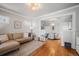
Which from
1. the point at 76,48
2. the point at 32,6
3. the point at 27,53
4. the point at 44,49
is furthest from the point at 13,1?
the point at 76,48

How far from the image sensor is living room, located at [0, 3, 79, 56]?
1596 mm

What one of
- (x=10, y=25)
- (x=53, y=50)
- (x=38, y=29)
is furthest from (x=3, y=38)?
(x=53, y=50)

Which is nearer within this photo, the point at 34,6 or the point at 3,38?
the point at 3,38

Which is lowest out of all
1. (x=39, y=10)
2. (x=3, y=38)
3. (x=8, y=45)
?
(x=8, y=45)

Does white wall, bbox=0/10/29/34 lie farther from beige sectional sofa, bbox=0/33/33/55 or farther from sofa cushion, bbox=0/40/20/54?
sofa cushion, bbox=0/40/20/54

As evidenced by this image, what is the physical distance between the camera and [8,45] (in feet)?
5.13

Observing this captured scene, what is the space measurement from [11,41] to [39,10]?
43.7 inches

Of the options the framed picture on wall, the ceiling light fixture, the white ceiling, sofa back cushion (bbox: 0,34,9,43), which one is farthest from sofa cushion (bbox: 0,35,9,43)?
the ceiling light fixture

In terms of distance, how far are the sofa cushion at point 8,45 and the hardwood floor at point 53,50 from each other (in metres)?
0.56

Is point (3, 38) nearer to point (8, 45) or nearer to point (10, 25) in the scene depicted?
point (8, 45)

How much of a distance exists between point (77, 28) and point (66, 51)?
67 cm

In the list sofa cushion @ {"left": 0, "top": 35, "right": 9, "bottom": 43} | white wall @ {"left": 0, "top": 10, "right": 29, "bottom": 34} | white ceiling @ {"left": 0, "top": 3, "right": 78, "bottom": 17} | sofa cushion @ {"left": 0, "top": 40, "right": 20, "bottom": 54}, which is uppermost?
white ceiling @ {"left": 0, "top": 3, "right": 78, "bottom": 17}

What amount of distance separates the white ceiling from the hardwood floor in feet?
2.89

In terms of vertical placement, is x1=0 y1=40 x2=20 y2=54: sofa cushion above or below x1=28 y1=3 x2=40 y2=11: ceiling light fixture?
below
